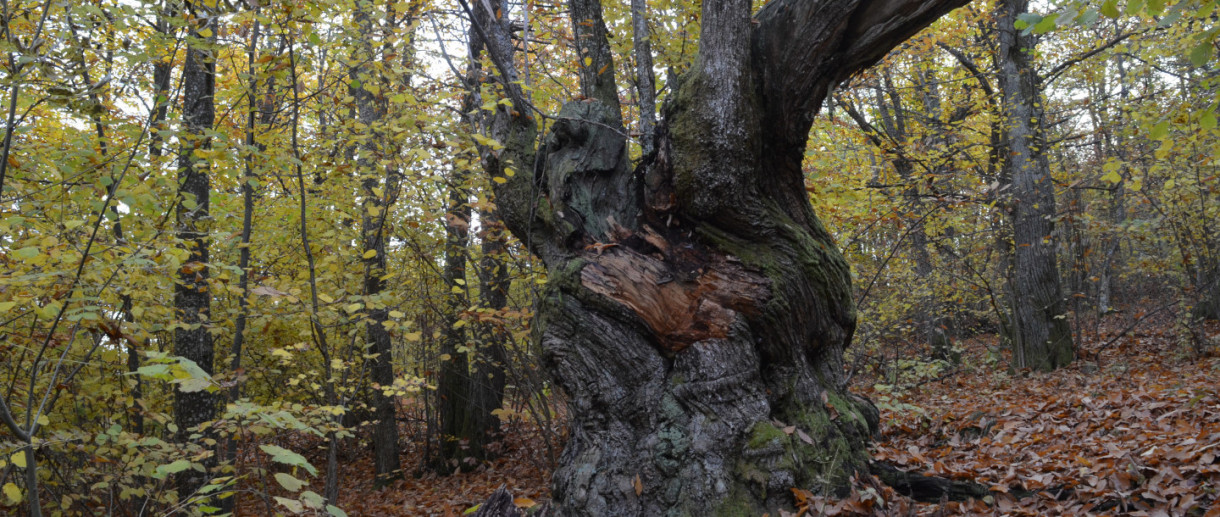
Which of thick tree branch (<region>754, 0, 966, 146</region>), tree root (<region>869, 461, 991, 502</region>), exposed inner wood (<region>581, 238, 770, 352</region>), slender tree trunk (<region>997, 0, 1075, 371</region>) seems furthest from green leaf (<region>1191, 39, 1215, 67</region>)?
slender tree trunk (<region>997, 0, 1075, 371</region>)

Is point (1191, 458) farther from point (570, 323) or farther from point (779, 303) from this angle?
point (570, 323)

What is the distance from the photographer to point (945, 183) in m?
9.99

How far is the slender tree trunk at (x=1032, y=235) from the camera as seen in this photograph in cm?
887

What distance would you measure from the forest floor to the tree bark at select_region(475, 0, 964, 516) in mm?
461

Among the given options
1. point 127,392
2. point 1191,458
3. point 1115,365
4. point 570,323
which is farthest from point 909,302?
point 127,392

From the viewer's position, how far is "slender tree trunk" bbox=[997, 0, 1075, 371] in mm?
8867

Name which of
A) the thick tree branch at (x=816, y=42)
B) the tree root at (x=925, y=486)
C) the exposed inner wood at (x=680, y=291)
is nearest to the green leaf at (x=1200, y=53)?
the thick tree branch at (x=816, y=42)

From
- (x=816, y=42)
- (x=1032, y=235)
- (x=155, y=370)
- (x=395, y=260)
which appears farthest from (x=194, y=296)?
(x=1032, y=235)

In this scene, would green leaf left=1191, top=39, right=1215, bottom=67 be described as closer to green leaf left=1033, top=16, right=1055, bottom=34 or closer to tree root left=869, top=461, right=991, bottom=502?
green leaf left=1033, top=16, right=1055, bottom=34

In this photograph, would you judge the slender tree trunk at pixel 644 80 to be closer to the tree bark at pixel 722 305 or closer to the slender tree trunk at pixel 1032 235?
the tree bark at pixel 722 305

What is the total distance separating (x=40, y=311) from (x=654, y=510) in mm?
3160

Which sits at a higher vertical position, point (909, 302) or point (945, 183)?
point (945, 183)

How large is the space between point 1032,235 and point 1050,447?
5.53m

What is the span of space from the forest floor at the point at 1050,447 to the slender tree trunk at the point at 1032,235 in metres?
0.41
